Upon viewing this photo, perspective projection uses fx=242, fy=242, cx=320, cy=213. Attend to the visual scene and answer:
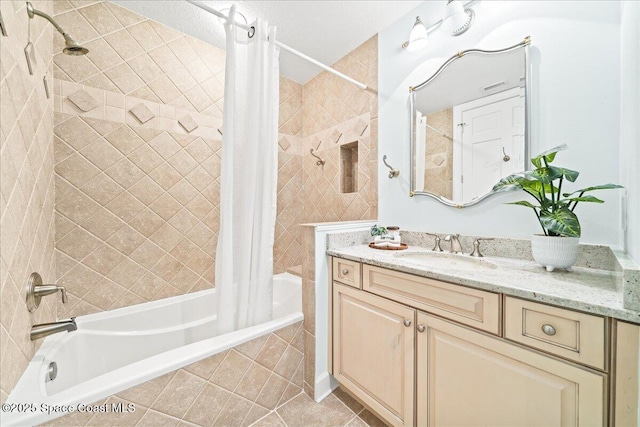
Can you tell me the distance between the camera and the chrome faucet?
41.6 inches

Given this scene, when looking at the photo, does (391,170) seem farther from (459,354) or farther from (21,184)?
(21,184)

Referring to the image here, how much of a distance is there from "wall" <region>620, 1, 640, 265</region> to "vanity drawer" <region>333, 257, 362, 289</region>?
3.08ft

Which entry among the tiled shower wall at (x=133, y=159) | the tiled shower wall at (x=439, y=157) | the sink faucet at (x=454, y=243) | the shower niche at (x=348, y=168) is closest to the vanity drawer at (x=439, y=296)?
the sink faucet at (x=454, y=243)

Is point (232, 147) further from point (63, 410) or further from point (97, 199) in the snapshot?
point (63, 410)

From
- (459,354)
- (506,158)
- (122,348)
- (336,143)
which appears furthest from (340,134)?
(122,348)

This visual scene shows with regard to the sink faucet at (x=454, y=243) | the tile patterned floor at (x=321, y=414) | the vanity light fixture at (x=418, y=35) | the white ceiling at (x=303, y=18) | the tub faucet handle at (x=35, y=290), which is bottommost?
the tile patterned floor at (x=321, y=414)

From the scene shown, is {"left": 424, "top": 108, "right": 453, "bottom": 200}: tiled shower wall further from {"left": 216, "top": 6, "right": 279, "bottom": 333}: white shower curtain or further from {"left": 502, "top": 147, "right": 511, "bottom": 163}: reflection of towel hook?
Answer: {"left": 216, "top": 6, "right": 279, "bottom": 333}: white shower curtain

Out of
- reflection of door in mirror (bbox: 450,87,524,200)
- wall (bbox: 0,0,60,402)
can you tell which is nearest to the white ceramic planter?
reflection of door in mirror (bbox: 450,87,524,200)

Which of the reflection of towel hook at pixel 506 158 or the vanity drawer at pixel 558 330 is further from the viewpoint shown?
the reflection of towel hook at pixel 506 158

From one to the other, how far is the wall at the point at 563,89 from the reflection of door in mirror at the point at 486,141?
0.07 m

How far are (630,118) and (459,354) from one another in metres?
0.98

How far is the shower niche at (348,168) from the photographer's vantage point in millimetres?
2201

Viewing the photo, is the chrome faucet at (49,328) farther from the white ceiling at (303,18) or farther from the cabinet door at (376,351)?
the white ceiling at (303,18)

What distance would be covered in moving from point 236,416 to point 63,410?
686mm
